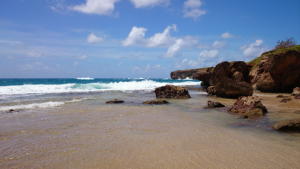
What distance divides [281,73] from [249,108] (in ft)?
39.9

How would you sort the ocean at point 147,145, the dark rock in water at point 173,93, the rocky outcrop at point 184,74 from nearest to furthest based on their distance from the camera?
the ocean at point 147,145 → the dark rock in water at point 173,93 → the rocky outcrop at point 184,74

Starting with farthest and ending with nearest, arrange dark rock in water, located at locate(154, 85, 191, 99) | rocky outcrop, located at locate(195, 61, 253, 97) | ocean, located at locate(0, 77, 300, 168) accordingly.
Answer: dark rock in water, located at locate(154, 85, 191, 99) → rocky outcrop, located at locate(195, 61, 253, 97) → ocean, located at locate(0, 77, 300, 168)

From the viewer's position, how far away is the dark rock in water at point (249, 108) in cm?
670

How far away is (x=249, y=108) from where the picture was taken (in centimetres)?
713

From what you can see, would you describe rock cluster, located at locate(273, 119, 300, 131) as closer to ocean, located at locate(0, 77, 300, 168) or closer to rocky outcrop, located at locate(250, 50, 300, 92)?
ocean, located at locate(0, 77, 300, 168)

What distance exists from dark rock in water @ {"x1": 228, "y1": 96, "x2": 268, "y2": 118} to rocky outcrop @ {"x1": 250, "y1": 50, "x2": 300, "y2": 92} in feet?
35.5

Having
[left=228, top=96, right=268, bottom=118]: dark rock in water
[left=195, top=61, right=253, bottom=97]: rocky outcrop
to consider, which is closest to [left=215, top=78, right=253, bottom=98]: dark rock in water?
[left=195, top=61, right=253, bottom=97]: rocky outcrop

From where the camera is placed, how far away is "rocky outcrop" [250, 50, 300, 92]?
1546 centimetres

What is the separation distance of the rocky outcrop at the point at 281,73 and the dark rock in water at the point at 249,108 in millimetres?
10821

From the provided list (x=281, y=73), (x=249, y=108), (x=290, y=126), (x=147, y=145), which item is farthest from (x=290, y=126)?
(x=281, y=73)

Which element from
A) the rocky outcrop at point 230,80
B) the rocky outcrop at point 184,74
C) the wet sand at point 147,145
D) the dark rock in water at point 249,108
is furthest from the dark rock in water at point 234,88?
the rocky outcrop at point 184,74

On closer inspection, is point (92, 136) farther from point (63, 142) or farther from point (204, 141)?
point (204, 141)

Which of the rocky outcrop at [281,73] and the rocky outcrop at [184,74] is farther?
the rocky outcrop at [184,74]

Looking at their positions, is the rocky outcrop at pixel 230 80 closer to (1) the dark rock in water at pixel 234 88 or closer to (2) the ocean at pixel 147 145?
(1) the dark rock in water at pixel 234 88
